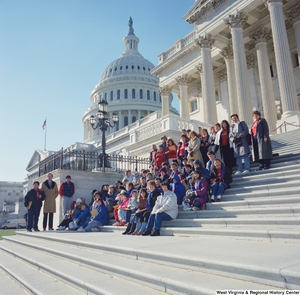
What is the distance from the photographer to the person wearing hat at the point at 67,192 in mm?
12703

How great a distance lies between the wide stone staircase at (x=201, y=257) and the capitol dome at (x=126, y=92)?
74.6 metres

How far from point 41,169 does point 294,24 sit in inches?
780

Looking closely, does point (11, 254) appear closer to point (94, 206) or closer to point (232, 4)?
point (94, 206)

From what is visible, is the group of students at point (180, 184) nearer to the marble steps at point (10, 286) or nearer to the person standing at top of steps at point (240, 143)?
the person standing at top of steps at point (240, 143)

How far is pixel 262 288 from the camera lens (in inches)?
119

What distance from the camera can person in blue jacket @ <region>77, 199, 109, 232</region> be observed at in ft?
32.2

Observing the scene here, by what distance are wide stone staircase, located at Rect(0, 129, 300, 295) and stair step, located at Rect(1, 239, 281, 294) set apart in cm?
1

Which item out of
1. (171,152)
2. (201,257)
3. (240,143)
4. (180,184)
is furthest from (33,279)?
(171,152)

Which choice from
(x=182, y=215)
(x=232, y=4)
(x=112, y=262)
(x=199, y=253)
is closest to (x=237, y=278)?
(x=199, y=253)

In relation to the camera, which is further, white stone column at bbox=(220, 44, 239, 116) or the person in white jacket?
white stone column at bbox=(220, 44, 239, 116)

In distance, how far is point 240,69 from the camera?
18781 mm

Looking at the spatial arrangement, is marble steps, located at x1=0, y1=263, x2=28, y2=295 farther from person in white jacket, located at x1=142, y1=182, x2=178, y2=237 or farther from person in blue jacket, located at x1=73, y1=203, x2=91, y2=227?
person in blue jacket, located at x1=73, y1=203, x2=91, y2=227

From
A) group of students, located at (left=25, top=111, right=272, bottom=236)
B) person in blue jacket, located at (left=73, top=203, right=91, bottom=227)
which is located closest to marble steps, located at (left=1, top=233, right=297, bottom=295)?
group of students, located at (left=25, top=111, right=272, bottom=236)

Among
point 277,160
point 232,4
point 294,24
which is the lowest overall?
point 277,160
